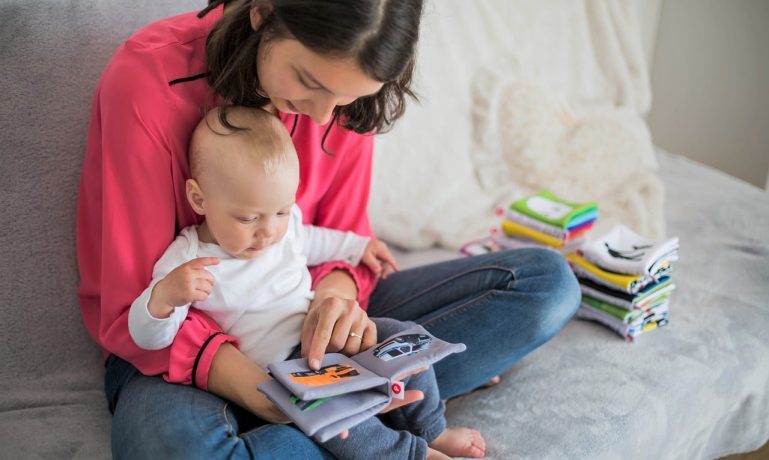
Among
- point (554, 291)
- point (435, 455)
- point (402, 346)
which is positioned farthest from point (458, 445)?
point (554, 291)

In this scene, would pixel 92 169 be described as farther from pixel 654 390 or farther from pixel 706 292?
pixel 706 292

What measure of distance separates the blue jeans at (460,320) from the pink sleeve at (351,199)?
79 mm

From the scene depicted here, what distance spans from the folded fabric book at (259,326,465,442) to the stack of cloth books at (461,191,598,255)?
759 millimetres

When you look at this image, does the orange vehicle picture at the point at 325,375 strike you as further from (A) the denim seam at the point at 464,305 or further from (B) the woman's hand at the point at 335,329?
(A) the denim seam at the point at 464,305

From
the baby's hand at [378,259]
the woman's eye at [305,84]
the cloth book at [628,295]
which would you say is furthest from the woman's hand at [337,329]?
the cloth book at [628,295]

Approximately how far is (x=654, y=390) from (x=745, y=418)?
33cm

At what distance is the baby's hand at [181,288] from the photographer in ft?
3.33

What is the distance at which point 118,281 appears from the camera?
1.12 meters

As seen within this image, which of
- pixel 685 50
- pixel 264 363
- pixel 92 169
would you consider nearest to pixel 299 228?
pixel 264 363

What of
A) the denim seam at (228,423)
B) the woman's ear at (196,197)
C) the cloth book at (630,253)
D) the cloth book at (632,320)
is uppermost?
the woman's ear at (196,197)

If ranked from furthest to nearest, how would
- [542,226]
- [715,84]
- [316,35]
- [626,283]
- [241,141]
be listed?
1. [715,84]
2. [542,226]
3. [626,283]
4. [241,141]
5. [316,35]

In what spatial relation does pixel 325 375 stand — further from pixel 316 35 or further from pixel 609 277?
pixel 609 277

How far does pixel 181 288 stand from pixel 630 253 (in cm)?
106

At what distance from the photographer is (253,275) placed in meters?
1.19
